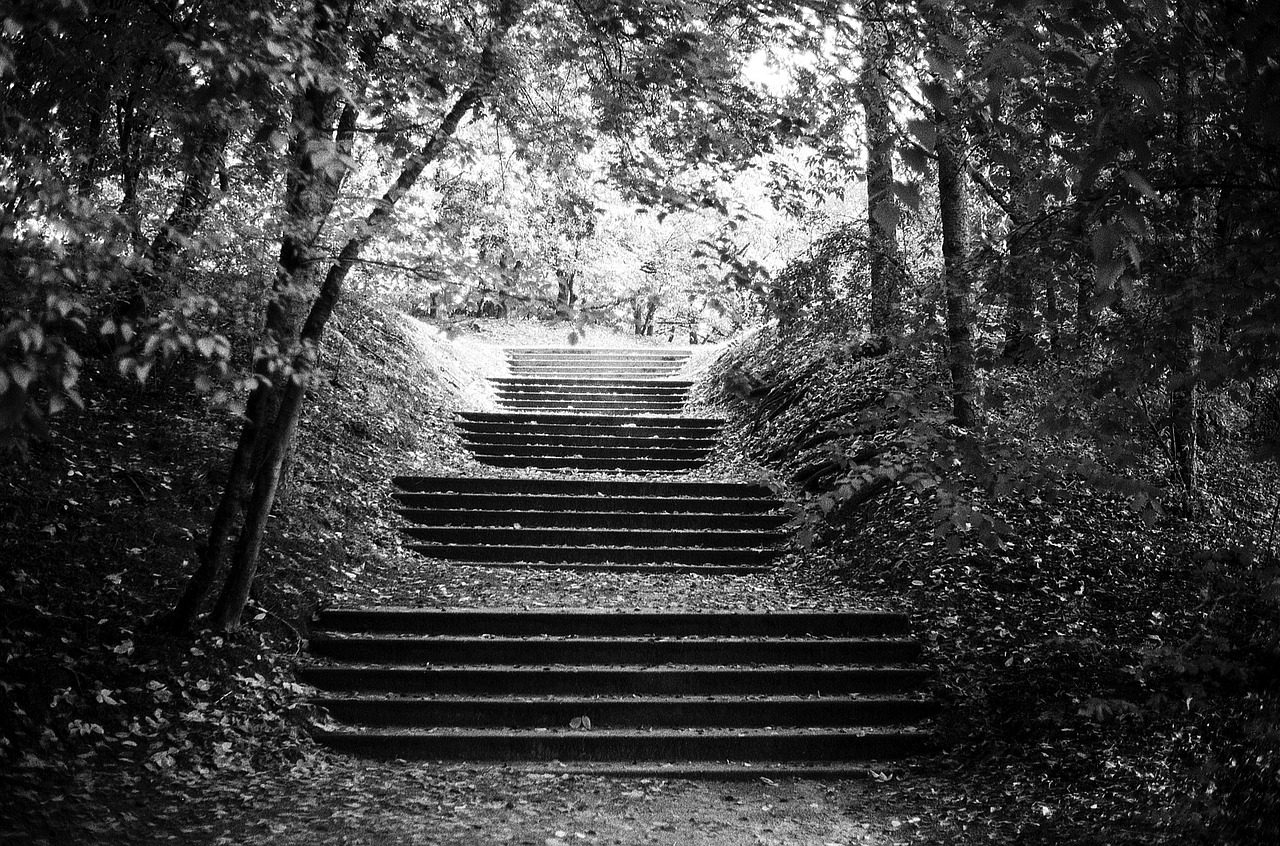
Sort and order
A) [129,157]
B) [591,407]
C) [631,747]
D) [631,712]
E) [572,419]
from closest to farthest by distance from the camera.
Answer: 1. [129,157]
2. [631,747]
3. [631,712]
4. [572,419]
5. [591,407]

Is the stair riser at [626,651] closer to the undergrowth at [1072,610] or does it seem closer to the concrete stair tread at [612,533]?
the undergrowth at [1072,610]

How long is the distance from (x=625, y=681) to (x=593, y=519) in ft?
9.64

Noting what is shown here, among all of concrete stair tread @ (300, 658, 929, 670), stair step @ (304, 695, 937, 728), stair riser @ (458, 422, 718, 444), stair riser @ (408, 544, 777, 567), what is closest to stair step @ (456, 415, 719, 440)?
stair riser @ (458, 422, 718, 444)

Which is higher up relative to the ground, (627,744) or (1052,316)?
(1052,316)

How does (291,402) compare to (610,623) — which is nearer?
(291,402)

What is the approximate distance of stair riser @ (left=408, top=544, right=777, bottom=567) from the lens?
7887mm

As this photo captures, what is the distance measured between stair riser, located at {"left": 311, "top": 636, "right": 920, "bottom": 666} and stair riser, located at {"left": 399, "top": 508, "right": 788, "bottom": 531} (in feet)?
8.24

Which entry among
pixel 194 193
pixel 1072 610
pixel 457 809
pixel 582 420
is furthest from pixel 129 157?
pixel 582 420

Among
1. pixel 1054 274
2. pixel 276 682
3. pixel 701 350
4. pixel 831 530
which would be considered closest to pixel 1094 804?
pixel 1054 274

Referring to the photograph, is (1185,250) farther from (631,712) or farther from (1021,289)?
(631,712)

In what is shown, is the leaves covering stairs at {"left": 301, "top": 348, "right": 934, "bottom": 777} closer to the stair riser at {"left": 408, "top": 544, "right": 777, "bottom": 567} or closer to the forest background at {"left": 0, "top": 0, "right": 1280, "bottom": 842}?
the stair riser at {"left": 408, "top": 544, "right": 777, "bottom": 567}

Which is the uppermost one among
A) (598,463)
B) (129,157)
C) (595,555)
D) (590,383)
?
(129,157)

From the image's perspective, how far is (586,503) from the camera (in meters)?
8.73

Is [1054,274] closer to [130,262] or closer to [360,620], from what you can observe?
[130,262]
